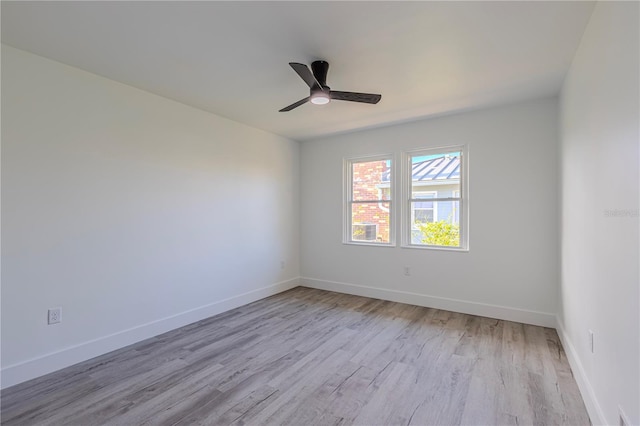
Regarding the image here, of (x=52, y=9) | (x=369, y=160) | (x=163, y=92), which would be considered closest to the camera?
(x=52, y=9)

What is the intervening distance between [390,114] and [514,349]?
2.91 m

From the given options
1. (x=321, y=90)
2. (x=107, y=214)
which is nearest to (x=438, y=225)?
(x=321, y=90)

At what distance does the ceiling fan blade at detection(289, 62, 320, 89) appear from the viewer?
2125 mm

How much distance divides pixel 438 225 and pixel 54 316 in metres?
4.23

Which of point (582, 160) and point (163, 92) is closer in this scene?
point (582, 160)

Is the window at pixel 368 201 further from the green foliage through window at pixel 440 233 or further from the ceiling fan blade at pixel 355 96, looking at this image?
the ceiling fan blade at pixel 355 96

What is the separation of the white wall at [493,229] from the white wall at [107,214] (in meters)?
2.09

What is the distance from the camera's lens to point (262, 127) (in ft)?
14.4

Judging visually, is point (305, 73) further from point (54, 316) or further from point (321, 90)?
point (54, 316)

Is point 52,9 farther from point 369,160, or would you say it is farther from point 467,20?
point 369,160

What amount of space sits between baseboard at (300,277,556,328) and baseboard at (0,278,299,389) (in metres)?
1.50

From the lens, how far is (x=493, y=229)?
3627mm

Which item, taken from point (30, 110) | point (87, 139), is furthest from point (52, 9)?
point (87, 139)

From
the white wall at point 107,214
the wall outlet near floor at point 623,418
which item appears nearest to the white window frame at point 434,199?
the white wall at point 107,214
